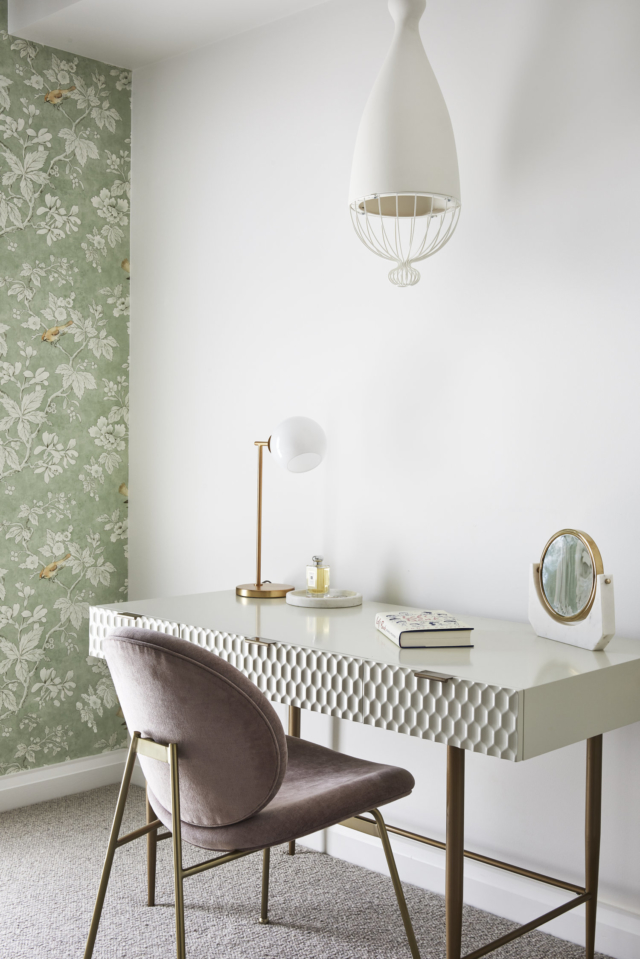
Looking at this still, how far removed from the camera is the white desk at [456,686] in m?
1.54

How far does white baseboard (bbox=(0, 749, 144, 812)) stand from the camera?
2.95 metres

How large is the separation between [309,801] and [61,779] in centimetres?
168

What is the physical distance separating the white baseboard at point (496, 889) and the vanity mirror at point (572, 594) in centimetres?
69

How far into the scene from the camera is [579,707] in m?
1.61

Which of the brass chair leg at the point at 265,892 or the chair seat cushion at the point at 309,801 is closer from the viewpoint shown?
the chair seat cushion at the point at 309,801

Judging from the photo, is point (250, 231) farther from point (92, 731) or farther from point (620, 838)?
point (620, 838)

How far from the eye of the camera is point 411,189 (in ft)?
6.80

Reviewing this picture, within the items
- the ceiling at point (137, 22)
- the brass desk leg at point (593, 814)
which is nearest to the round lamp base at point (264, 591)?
the brass desk leg at point (593, 814)

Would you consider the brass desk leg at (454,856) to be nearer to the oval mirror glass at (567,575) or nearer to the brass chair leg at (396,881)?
the brass chair leg at (396,881)

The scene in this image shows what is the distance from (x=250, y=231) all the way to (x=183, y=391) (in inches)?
23.0

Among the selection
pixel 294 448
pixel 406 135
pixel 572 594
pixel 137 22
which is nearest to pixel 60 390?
pixel 294 448

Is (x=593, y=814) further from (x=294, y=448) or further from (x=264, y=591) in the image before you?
(x=294, y=448)

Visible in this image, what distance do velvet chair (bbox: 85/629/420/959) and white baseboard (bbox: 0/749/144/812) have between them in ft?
4.70

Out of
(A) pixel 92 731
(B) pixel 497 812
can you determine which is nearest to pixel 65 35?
(A) pixel 92 731
